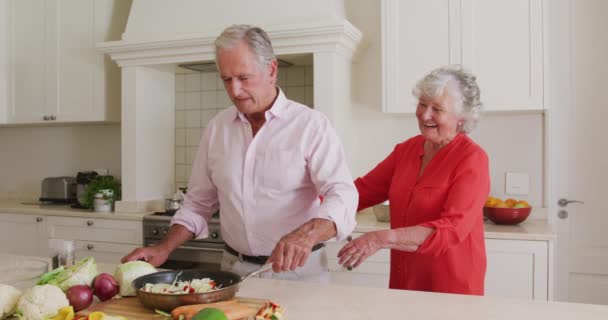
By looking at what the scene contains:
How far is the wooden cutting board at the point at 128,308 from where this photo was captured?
1.30 m

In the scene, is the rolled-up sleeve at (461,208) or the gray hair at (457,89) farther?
the gray hair at (457,89)

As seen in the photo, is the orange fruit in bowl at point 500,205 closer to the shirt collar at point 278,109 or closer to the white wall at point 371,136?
the white wall at point 371,136

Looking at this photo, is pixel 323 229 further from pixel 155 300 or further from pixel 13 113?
pixel 13 113

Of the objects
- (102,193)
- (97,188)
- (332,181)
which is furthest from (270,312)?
(97,188)

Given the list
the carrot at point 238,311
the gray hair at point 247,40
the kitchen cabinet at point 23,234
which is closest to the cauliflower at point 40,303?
the carrot at point 238,311

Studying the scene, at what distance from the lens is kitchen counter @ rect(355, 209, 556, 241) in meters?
2.77

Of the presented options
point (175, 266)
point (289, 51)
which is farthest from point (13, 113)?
point (289, 51)

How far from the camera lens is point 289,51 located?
3.27 meters

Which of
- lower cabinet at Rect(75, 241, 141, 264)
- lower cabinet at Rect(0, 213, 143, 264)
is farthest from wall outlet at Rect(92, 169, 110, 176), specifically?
lower cabinet at Rect(75, 241, 141, 264)

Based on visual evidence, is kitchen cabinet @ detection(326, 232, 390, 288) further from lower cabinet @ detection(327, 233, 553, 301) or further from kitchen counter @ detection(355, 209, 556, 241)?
lower cabinet @ detection(327, 233, 553, 301)

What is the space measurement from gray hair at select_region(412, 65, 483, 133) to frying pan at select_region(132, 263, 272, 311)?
2.92 feet

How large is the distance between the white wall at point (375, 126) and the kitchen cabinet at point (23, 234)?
6.83 ft

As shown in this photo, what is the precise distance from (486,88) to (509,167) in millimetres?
587

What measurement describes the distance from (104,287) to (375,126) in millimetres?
2484
